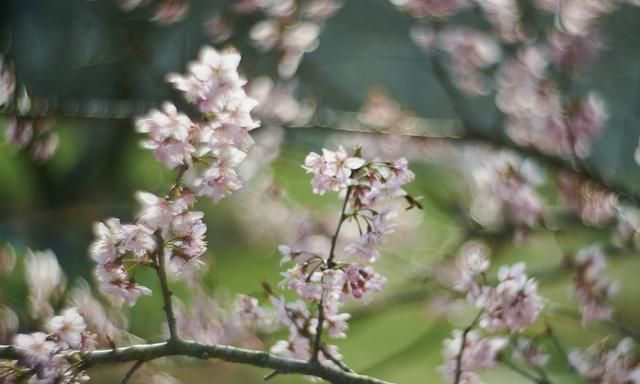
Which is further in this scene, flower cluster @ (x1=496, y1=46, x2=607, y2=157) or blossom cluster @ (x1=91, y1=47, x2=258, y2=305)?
flower cluster @ (x1=496, y1=46, x2=607, y2=157)

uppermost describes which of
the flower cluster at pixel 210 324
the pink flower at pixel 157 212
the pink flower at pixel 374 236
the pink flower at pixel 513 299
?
the pink flower at pixel 157 212

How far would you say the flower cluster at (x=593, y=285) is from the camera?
184 centimetres

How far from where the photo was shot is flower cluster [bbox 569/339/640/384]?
59.9 inches

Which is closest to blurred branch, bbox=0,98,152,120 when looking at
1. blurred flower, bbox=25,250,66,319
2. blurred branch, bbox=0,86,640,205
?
blurred branch, bbox=0,86,640,205

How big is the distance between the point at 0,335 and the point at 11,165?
14.7 ft

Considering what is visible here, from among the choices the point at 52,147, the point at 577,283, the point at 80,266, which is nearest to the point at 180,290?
the point at 80,266

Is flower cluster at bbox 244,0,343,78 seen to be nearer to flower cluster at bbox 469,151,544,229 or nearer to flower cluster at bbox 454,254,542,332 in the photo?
flower cluster at bbox 469,151,544,229

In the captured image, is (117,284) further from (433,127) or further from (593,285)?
(433,127)

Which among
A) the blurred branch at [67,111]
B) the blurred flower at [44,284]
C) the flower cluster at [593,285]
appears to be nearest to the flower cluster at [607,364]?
the flower cluster at [593,285]

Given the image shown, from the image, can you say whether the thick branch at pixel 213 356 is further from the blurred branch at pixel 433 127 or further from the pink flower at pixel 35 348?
the blurred branch at pixel 433 127

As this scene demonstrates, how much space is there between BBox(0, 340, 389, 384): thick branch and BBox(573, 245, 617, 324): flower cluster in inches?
31.2

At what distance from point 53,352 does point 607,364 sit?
105 cm

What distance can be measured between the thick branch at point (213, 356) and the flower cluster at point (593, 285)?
2.60 feet

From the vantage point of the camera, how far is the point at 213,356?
1252 mm
